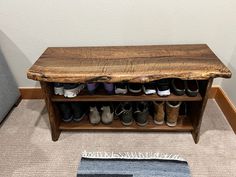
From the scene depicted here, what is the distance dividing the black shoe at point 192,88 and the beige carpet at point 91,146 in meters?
0.31

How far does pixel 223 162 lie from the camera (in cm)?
106

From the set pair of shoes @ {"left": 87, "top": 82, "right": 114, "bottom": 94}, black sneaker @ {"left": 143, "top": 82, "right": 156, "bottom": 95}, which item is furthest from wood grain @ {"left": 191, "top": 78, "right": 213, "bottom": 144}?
pair of shoes @ {"left": 87, "top": 82, "right": 114, "bottom": 94}

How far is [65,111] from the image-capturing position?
1178 millimetres

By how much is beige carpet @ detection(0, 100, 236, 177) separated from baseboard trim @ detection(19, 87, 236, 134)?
0.14 ft

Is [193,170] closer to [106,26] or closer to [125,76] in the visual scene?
[125,76]

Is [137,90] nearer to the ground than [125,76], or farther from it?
nearer to the ground

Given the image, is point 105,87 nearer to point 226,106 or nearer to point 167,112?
point 167,112

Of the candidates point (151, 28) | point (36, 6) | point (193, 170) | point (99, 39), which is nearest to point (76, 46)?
point (99, 39)

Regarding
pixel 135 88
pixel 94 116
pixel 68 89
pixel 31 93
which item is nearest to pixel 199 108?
pixel 135 88

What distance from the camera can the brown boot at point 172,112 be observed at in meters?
1.11

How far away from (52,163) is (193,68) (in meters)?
0.84

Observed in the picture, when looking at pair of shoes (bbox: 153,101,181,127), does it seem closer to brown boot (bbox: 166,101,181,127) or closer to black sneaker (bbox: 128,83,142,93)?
brown boot (bbox: 166,101,181,127)

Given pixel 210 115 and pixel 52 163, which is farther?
pixel 210 115

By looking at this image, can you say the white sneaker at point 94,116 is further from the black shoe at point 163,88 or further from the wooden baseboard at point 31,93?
the wooden baseboard at point 31,93
